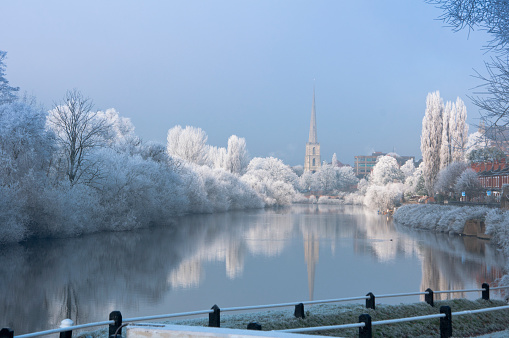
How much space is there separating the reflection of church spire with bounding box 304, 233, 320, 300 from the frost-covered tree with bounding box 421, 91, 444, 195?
757 inches

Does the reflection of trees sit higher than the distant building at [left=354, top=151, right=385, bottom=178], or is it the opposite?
the distant building at [left=354, top=151, right=385, bottom=178]

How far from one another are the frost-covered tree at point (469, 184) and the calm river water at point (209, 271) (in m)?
9.93

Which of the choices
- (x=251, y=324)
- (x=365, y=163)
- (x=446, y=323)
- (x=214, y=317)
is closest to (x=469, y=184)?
(x=446, y=323)

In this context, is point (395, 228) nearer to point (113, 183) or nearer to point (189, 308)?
point (113, 183)

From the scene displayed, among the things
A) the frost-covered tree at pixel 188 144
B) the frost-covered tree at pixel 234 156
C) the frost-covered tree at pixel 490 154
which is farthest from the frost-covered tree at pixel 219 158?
the frost-covered tree at pixel 490 154

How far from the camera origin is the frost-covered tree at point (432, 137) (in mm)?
47094

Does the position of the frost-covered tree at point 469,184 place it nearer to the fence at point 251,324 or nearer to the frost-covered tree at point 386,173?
the fence at point 251,324

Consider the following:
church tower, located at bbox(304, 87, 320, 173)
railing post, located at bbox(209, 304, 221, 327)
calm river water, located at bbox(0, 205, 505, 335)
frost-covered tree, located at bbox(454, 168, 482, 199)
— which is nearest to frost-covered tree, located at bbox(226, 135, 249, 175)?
frost-covered tree, located at bbox(454, 168, 482, 199)

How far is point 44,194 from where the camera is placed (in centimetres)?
2441

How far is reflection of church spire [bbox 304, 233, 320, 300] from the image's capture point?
57.9 ft

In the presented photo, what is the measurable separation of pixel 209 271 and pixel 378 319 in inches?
445

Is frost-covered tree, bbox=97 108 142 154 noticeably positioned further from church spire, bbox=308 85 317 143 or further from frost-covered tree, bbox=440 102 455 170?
church spire, bbox=308 85 317 143

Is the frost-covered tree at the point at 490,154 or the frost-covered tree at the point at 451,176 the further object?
the frost-covered tree at the point at 451,176

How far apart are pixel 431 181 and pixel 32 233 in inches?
1448
